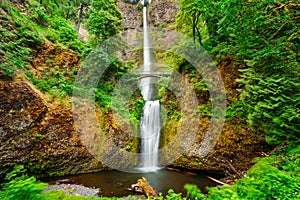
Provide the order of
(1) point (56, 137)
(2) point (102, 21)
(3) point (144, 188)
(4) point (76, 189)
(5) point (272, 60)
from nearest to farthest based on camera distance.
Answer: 1. (5) point (272, 60)
2. (3) point (144, 188)
3. (4) point (76, 189)
4. (1) point (56, 137)
5. (2) point (102, 21)

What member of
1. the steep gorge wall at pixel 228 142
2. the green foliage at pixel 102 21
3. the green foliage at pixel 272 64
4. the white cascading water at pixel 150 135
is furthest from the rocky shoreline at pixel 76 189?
the green foliage at pixel 102 21

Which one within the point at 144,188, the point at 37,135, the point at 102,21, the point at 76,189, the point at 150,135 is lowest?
the point at 76,189

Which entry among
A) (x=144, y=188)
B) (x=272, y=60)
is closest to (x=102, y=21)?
(x=272, y=60)

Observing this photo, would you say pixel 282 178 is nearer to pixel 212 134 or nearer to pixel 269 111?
pixel 269 111

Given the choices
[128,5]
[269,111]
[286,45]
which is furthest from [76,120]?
[128,5]

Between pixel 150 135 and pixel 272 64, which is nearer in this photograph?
pixel 272 64

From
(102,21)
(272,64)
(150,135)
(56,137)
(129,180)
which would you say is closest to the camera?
(272,64)

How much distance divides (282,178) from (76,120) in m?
7.34

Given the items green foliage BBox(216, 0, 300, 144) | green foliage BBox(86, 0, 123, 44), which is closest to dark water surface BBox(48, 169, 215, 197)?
green foliage BBox(216, 0, 300, 144)

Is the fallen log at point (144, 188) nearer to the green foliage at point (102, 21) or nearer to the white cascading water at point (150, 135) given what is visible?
the white cascading water at point (150, 135)

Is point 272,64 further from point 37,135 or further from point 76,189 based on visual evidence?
point 37,135

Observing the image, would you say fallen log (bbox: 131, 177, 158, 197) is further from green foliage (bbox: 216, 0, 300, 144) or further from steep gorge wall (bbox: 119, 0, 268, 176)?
green foliage (bbox: 216, 0, 300, 144)

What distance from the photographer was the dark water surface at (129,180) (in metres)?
6.08

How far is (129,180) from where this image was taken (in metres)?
6.98
